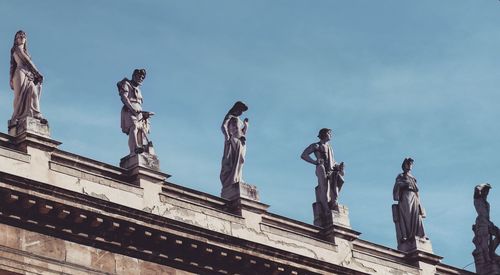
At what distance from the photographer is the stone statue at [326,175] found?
43156 millimetres

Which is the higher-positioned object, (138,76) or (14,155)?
(138,76)

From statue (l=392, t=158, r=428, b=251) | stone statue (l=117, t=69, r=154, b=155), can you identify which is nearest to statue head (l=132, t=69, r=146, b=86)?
stone statue (l=117, t=69, r=154, b=155)

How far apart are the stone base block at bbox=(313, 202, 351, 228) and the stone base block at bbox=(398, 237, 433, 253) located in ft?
9.40

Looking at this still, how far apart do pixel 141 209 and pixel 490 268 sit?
46.8 feet

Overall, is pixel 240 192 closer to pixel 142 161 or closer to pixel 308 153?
pixel 142 161

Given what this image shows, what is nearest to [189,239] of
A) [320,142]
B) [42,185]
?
[42,185]

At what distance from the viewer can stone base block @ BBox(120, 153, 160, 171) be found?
38344 mm

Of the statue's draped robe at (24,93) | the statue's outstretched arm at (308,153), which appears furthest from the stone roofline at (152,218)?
the statue's outstretched arm at (308,153)

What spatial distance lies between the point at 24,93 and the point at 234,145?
6.83m

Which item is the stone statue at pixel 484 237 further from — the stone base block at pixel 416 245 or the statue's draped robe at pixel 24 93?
the statue's draped robe at pixel 24 93

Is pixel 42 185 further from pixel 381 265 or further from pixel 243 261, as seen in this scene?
pixel 381 265

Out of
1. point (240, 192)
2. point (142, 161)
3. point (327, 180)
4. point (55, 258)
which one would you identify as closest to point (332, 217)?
point (327, 180)

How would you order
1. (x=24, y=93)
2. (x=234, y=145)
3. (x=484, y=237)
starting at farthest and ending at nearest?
(x=484, y=237) → (x=234, y=145) → (x=24, y=93)

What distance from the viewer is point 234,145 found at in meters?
41.3
